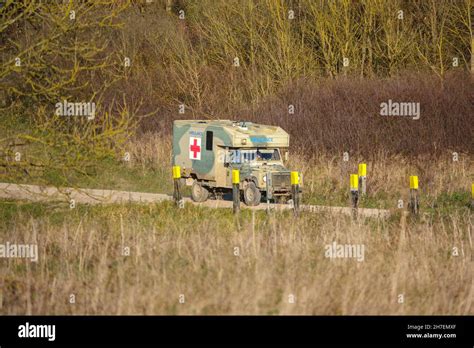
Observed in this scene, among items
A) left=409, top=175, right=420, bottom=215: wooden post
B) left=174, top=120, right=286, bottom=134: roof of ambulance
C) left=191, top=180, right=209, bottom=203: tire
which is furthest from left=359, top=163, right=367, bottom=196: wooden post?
left=191, top=180, right=209, bottom=203: tire

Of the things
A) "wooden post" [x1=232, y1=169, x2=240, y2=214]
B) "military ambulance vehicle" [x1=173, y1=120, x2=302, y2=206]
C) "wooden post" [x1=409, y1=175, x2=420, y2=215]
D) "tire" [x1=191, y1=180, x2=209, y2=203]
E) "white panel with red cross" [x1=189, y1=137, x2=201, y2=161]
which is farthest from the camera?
"tire" [x1=191, y1=180, x2=209, y2=203]

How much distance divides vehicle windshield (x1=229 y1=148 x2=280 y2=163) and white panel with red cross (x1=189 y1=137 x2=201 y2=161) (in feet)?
3.42

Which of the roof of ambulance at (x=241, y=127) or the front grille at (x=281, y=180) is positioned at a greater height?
the roof of ambulance at (x=241, y=127)

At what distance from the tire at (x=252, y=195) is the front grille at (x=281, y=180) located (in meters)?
0.42

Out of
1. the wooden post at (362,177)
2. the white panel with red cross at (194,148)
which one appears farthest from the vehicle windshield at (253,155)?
the wooden post at (362,177)

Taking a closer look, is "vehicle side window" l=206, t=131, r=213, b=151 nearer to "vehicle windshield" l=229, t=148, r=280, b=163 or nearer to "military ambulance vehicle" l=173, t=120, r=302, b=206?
"military ambulance vehicle" l=173, t=120, r=302, b=206

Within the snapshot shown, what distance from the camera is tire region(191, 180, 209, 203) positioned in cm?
2264

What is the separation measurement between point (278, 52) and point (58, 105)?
70.0 ft

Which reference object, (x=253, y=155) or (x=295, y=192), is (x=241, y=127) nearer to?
(x=253, y=155)

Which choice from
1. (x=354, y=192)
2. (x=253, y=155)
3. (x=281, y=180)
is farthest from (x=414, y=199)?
(x=253, y=155)

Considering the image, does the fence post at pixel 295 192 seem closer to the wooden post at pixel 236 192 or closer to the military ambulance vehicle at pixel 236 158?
the wooden post at pixel 236 192

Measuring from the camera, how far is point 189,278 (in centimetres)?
1105

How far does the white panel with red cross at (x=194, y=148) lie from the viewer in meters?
22.3

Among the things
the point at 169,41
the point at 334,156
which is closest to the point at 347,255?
the point at 334,156
